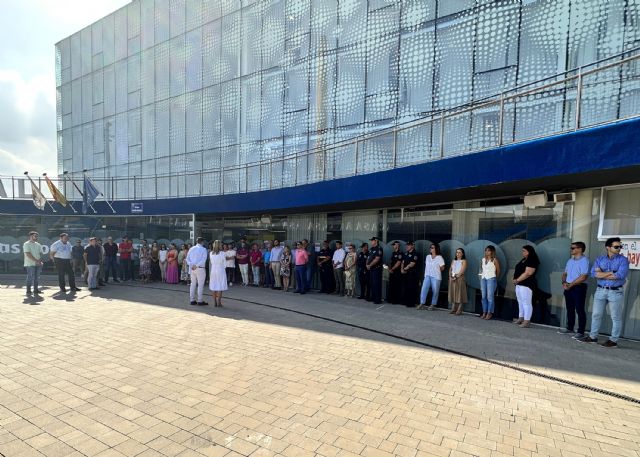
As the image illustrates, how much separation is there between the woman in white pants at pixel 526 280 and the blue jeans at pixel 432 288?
1965mm

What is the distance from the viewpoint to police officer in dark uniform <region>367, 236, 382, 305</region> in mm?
10455

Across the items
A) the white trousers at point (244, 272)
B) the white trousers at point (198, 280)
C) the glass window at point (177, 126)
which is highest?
the glass window at point (177, 126)

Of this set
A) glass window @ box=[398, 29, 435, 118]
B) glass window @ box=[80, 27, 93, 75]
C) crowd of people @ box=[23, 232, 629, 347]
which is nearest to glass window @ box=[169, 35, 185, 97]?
glass window @ box=[80, 27, 93, 75]

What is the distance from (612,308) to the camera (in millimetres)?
6332

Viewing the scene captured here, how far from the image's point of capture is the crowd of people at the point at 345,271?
688 centimetres

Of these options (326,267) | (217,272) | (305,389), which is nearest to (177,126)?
(326,267)

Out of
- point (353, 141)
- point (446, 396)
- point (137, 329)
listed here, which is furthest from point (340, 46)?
point (446, 396)

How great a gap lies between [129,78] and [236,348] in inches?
939

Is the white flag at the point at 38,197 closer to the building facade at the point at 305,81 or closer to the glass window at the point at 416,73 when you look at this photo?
the building facade at the point at 305,81

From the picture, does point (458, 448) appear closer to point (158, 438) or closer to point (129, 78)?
point (158, 438)

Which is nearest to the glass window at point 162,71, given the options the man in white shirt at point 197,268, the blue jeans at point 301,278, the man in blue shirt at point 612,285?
the blue jeans at point 301,278

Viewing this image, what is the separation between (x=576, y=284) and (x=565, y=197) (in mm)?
1945

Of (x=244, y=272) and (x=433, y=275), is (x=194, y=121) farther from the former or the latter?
(x=433, y=275)

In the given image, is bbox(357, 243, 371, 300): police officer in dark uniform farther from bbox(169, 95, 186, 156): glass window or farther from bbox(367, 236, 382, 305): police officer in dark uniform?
bbox(169, 95, 186, 156): glass window
